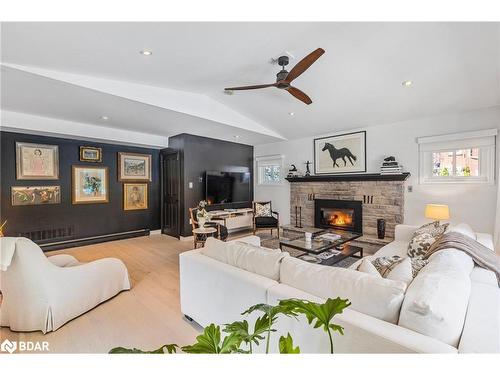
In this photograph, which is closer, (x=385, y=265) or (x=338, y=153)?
(x=385, y=265)

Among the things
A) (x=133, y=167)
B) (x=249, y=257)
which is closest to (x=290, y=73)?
(x=249, y=257)

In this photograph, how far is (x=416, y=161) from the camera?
4.38m

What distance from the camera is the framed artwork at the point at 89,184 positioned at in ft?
16.0

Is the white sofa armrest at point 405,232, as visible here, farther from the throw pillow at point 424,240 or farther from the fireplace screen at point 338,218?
the fireplace screen at point 338,218

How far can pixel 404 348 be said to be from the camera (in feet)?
3.14

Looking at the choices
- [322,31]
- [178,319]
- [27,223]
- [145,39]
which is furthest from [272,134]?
[27,223]

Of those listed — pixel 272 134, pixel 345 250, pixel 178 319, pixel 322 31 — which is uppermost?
pixel 322 31

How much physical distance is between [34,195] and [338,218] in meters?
6.23

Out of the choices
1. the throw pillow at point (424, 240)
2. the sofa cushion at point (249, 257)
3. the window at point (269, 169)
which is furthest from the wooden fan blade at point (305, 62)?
the window at point (269, 169)

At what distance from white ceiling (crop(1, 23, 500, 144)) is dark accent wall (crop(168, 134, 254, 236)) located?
3.45ft

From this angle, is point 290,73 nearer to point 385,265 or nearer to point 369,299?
point 385,265

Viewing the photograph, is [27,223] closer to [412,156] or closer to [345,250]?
[345,250]

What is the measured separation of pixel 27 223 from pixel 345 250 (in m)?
5.68

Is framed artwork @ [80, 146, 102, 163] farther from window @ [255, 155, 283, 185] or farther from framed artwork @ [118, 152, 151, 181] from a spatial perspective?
window @ [255, 155, 283, 185]
